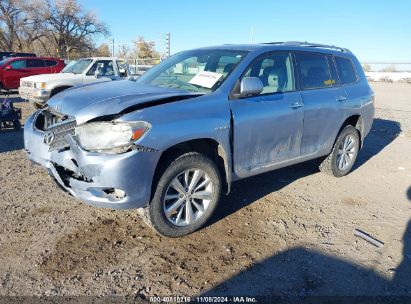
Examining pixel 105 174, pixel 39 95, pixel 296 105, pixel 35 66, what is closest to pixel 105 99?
pixel 105 174

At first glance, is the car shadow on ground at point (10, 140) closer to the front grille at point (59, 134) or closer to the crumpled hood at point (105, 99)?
the crumpled hood at point (105, 99)

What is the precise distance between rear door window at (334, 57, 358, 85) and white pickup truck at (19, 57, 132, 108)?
661 centimetres

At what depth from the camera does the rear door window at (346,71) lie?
17.8ft

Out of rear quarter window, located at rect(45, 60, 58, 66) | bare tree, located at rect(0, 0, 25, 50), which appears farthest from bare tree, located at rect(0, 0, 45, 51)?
rear quarter window, located at rect(45, 60, 58, 66)

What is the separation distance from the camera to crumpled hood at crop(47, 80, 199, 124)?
Result: 3.21 m

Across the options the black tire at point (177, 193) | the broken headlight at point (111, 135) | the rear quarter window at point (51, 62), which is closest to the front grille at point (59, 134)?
the broken headlight at point (111, 135)

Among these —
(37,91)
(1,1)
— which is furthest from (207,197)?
(1,1)

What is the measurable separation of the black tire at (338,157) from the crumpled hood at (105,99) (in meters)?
2.84

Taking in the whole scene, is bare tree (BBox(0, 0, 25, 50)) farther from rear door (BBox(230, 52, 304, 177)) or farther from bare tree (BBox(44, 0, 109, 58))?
rear door (BBox(230, 52, 304, 177))

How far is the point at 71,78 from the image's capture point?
1114 cm

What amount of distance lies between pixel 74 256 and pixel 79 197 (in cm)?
52

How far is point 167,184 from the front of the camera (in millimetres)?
3348

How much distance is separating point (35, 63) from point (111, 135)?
1531 cm

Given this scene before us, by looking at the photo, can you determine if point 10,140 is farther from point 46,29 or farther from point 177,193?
point 46,29
